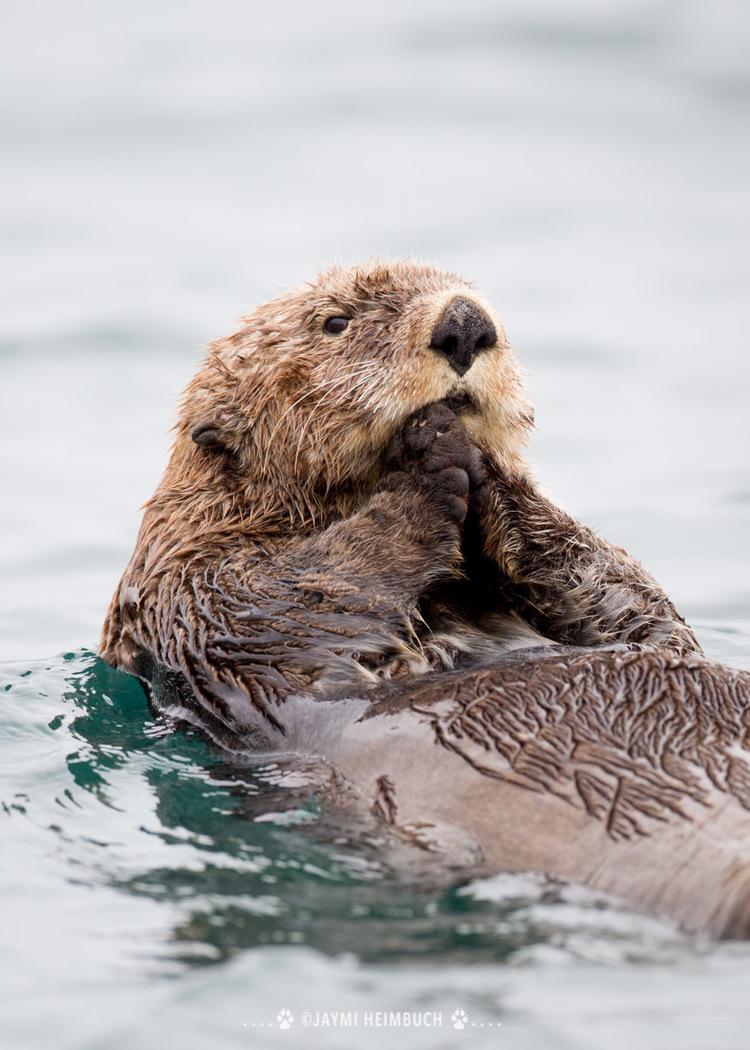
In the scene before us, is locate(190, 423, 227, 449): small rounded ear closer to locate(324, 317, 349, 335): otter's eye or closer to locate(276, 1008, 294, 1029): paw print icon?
locate(324, 317, 349, 335): otter's eye

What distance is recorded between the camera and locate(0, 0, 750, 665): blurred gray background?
9.62m

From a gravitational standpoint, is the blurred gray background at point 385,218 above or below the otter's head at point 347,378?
above

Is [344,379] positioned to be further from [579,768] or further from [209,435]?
[579,768]

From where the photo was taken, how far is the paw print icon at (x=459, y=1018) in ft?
10.3

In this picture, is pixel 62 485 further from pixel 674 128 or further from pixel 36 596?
pixel 674 128

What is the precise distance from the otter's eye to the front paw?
1.89ft

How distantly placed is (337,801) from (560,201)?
9719 millimetres

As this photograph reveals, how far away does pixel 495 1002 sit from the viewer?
319 centimetres

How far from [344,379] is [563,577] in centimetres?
103

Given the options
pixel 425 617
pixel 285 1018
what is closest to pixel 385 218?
pixel 425 617

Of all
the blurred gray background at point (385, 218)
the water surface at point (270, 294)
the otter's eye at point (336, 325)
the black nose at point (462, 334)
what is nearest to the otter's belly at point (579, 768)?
the water surface at point (270, 294)

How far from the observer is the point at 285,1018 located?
3.22 meters

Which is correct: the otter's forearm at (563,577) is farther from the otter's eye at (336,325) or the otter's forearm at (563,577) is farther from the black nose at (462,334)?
the otter's eye at (336,325)

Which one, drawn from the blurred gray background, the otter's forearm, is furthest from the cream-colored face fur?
the blurred gray background
